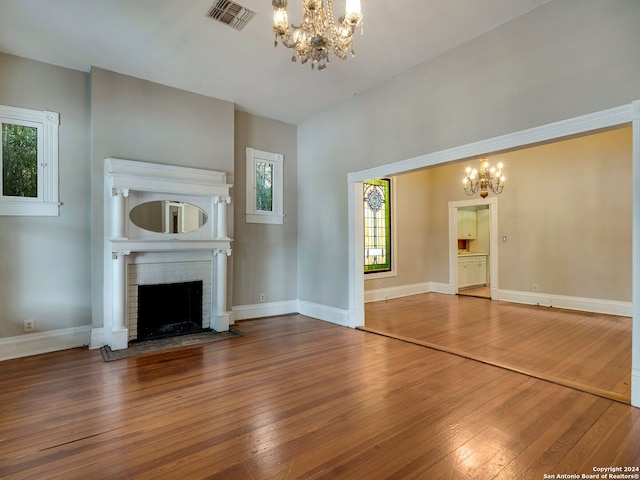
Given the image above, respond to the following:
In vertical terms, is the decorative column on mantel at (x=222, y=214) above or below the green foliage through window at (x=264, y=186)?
below

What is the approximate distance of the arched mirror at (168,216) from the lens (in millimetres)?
4352

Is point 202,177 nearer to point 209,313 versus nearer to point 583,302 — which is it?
point 209,313

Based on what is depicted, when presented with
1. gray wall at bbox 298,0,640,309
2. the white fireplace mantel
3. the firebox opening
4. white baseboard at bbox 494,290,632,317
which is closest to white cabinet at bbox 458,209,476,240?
white baseboard at bbox 494,290,632,317

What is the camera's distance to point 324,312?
558cm

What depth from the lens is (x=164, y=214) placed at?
451 cm

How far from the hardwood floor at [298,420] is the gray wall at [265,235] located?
83.1 inches

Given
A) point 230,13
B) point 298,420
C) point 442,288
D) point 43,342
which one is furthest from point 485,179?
point 43,342

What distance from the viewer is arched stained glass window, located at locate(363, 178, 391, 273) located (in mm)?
7543

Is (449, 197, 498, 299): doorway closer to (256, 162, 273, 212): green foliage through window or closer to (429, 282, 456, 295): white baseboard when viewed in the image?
(429, 282, 456, 295): white baseboard

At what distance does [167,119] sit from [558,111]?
4.69m

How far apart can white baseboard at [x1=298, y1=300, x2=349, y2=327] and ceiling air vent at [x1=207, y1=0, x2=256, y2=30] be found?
4004mm

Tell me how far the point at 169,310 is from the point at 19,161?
2548mm

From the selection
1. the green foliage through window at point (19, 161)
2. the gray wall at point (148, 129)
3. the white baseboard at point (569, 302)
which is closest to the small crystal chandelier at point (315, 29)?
the gray wall at point (148, 129)

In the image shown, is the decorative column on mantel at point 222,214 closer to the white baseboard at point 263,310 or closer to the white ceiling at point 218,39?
the white baseboard at point 263,310
